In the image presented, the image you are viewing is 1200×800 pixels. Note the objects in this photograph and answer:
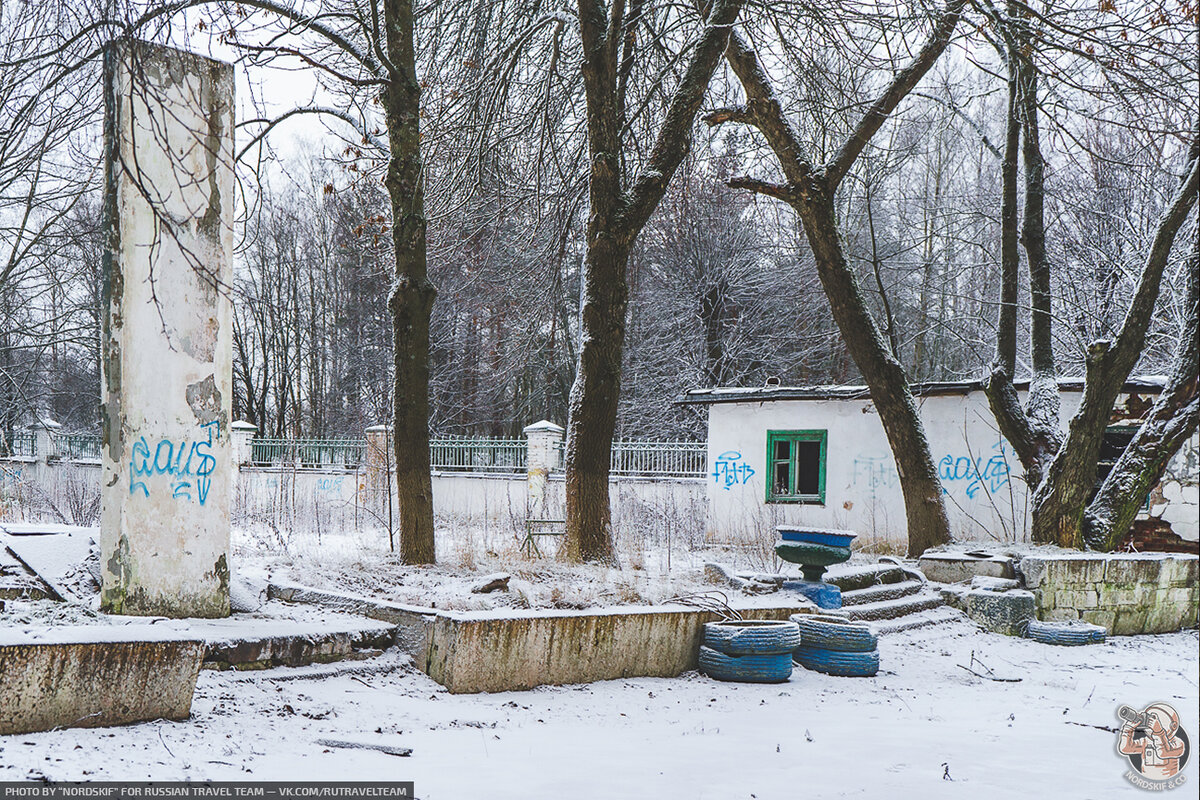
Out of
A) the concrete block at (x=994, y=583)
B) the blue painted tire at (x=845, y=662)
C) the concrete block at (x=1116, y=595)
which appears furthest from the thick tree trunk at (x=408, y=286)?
the concrete block at (x=1116, y=595)

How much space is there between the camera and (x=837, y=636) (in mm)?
7117

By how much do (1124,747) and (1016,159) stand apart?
30.2 feet

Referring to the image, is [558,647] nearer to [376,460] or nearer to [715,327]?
[376,460]

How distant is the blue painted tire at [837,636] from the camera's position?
711cm

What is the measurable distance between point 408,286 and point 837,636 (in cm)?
482

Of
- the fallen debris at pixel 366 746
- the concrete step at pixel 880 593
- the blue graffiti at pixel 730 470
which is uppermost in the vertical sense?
the blue graffiti at pixel 730 470

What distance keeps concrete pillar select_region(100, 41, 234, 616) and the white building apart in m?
8.75

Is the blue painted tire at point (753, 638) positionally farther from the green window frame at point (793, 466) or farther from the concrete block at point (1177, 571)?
the green window frame at point (793, 466)

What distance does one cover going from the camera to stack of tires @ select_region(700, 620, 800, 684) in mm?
6578

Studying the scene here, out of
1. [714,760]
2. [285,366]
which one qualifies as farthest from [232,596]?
[285,366]

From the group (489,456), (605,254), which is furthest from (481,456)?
(605,254)

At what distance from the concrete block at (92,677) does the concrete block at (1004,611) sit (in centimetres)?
809

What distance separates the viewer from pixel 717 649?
264 inches

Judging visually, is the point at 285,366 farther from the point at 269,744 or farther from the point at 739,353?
the point at 269,744
